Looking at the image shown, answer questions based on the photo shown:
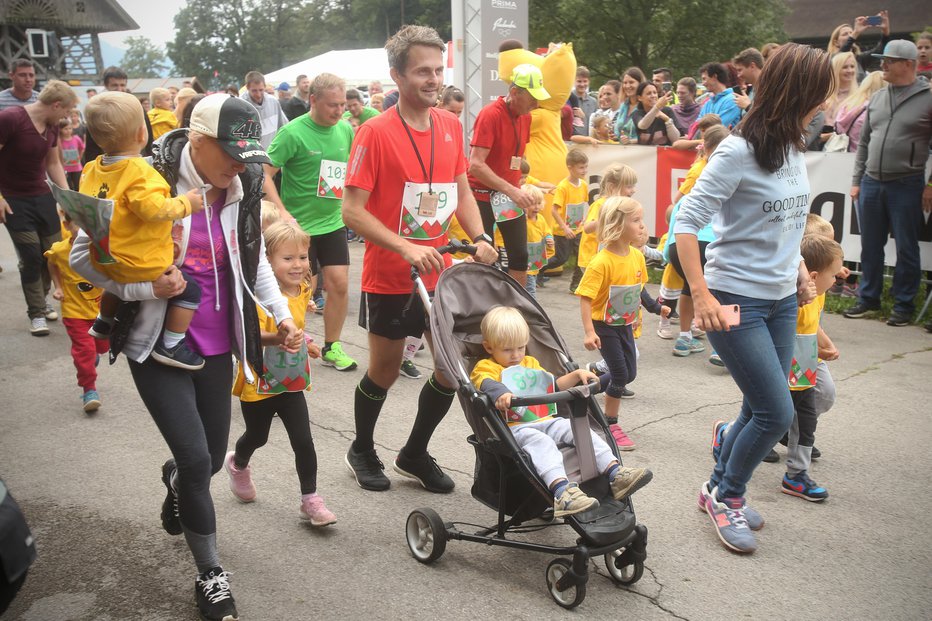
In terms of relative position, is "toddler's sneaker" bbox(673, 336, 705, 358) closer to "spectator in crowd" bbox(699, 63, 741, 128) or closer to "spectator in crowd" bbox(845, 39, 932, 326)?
"spectator in crowd" bbox(845, 39, 932, 326)

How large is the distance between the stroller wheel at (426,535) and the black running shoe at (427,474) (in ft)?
2.01

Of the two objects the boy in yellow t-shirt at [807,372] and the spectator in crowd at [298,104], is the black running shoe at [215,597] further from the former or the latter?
the spectator in crowd at [298,104]

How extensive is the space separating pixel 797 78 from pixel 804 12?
37864 millimetres

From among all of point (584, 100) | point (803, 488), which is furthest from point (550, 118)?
point (803, 488)

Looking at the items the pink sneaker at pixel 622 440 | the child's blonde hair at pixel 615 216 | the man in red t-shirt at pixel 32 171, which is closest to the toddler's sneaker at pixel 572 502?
the pink sneaker at pixel 622 440

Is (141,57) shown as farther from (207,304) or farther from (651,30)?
(207,304)

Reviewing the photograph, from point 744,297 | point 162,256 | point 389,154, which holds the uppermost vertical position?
point 389,154

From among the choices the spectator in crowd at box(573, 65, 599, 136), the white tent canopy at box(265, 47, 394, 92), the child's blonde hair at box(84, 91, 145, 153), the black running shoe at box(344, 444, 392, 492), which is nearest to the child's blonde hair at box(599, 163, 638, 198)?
the black running shoe at box(344, 444, 392, 492)

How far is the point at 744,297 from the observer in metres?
3.71

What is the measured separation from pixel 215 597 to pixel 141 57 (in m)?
129

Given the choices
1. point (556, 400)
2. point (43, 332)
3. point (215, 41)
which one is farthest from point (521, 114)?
point (215, 41)

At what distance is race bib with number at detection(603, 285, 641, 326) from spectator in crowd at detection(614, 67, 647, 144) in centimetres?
677

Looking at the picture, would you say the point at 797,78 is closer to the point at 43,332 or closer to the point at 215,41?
the point at 43,332

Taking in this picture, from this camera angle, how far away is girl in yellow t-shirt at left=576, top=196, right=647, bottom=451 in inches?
205
